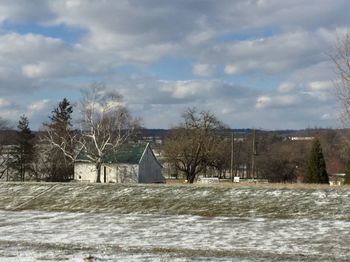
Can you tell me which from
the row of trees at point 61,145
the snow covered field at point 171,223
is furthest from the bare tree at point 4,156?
the snow covered field at point 171,223

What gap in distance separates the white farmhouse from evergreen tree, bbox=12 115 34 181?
27.7 feet

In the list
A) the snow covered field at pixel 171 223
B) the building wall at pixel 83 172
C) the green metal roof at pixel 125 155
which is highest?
the green metal roof at pixel 125 155

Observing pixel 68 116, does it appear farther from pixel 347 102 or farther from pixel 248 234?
pixel 248 234

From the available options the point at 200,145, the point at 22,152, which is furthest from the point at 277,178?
the point at 22,152

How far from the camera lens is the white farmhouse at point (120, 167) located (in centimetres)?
7819

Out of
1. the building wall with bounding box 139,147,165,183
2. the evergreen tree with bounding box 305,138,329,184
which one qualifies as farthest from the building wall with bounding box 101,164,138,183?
the evergreen tree with bounding box 305,138,329,184

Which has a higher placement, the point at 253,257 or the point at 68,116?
the point at 68,116

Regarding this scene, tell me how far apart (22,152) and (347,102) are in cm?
5814

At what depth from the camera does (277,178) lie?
92750 millimetres

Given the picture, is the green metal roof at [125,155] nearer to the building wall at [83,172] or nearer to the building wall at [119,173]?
the building wall at [119,173]

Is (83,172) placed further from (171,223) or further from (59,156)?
(171,223)

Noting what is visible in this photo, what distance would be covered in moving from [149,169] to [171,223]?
63067 millimetres

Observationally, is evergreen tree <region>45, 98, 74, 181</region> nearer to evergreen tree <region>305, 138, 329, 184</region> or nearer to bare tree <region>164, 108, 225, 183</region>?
bare tree <region>164, 108, 225, 183</region>

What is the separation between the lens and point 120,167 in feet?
259
